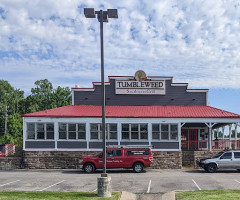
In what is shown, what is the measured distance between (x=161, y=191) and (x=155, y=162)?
36.9 ft

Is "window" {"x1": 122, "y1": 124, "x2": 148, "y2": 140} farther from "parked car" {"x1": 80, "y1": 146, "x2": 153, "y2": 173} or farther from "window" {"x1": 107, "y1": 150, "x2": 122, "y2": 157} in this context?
"window" {"x1": 107, "y1": 150, "x2": 122, "y2": 157}

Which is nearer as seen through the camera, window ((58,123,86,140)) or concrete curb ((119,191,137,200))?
concrete curb ((119,191,137,200))

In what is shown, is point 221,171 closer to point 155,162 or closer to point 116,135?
point 155,162

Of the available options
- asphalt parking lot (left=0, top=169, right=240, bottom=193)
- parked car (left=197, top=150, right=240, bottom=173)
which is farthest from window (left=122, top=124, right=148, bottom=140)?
asphalt parking lot (left=0, top=169, right=240, bottom=193)

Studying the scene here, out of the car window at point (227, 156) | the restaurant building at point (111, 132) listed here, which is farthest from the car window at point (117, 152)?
the car window at point (227, 156)

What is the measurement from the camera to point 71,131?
27922 mm

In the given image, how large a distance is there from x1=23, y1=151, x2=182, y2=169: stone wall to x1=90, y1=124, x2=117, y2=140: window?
6.50 feet

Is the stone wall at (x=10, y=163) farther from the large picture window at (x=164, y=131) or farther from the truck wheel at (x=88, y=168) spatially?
the large picture window at (x=164, y=131)

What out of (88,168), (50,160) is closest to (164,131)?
(88,168)

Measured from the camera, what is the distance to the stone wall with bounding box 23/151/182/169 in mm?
27109

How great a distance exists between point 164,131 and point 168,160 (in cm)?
262

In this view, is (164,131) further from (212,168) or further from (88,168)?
(88,168)

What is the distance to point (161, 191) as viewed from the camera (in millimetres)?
16016

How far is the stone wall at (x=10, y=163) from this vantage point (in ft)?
88.8
